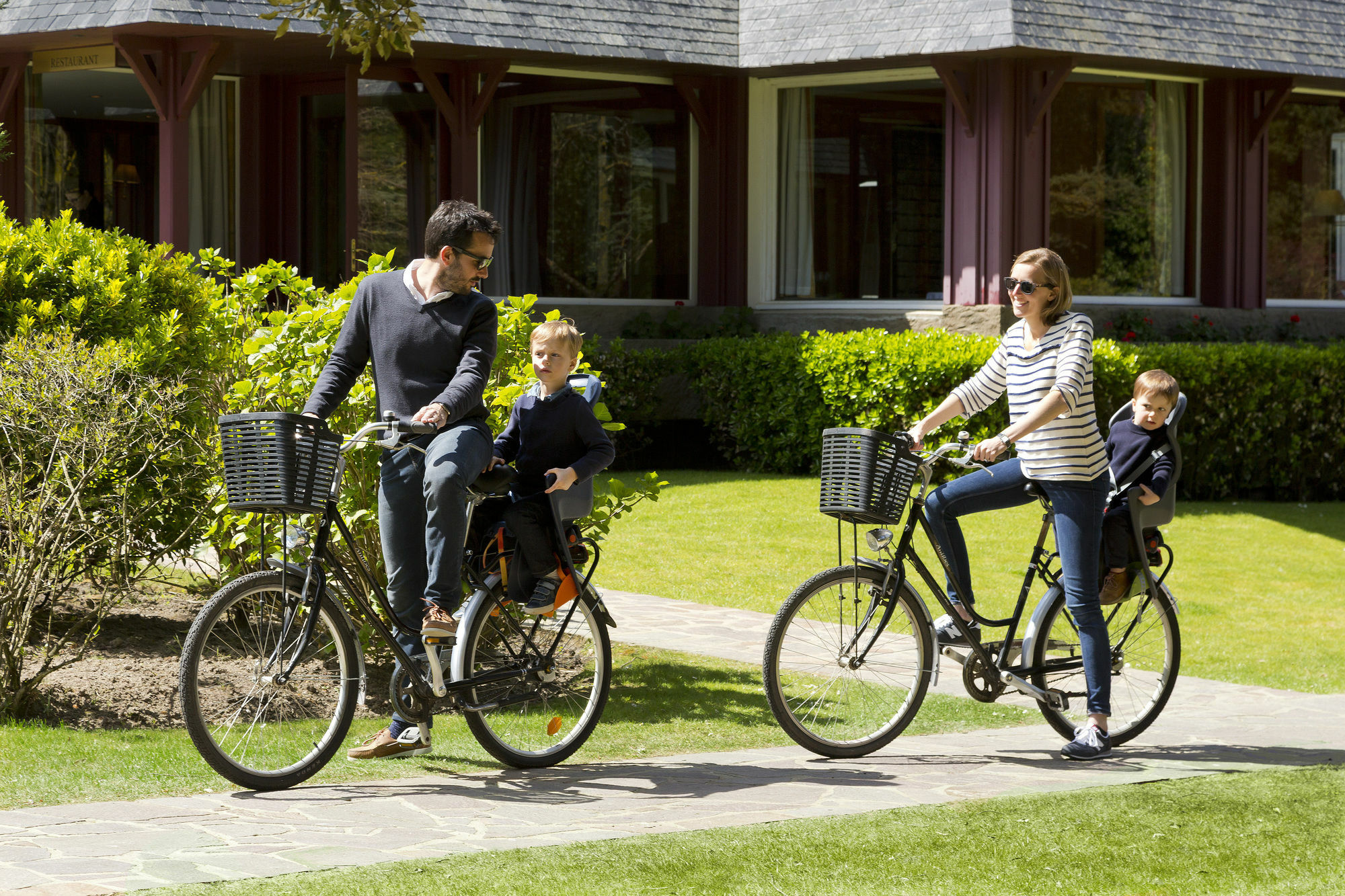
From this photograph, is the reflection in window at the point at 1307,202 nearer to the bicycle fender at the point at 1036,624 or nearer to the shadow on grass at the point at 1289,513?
the shadow on grass at the point at 1289,513

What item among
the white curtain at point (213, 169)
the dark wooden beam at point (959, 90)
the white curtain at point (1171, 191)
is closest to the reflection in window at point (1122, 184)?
the white curtain at point (1171, 191)

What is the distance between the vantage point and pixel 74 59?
15.9m

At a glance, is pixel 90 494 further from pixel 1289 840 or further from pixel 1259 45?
pixel 1259 45

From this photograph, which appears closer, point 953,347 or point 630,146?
point 953,347

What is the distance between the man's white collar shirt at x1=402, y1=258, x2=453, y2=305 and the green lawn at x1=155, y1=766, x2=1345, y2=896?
1.99 metres

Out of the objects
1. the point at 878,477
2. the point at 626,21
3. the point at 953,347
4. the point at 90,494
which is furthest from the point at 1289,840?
the point at 626,21

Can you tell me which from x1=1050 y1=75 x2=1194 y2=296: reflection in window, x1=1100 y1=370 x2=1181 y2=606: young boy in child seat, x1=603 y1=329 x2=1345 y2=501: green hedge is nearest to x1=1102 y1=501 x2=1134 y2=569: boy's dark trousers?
x1=1100 y1=370 x2=1181 y2=606: young boy in child seat

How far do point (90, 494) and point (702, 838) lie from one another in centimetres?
351

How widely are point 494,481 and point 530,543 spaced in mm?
272

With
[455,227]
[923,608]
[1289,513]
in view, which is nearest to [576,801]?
[923,608]

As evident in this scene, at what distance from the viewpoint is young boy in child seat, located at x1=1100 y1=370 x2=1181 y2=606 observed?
6469 millimetres

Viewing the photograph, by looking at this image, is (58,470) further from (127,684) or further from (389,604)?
(389,604)

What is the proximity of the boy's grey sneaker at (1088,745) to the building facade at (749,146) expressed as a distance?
405 inches

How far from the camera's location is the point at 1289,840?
5.17 meters
